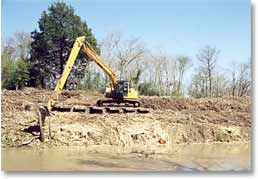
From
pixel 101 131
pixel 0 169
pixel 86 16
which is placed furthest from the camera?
pixel 101 131

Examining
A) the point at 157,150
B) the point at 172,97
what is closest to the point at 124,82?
the point at 172,97

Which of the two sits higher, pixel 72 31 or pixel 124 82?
pixel 72 31

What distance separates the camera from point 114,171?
4.34 metres

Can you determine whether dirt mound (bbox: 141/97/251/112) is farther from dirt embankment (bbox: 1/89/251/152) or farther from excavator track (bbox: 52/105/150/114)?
excavator track (bbox: 52/105/150/114)

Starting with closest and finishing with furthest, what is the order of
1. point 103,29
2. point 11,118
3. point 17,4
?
1. point 17,4
2. point 103,29
3. point 11,118

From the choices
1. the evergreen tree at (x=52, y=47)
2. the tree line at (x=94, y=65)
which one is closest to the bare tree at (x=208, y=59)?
the tree line at (x=94, y=65)

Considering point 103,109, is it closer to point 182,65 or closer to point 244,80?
point 182,65

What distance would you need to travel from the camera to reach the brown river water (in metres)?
4.53

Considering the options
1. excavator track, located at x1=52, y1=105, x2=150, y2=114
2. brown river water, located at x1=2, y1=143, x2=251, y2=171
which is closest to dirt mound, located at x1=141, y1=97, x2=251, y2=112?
excavator track, located at x1=52, y1=105, x2=150, y2=114

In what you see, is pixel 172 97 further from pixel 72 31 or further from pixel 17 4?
pixel 17 4

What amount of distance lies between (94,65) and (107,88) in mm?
414

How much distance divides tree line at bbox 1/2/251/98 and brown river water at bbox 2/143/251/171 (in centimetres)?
74

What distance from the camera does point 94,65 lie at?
7641 millimetres

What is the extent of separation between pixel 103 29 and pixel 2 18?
4.11 ft
